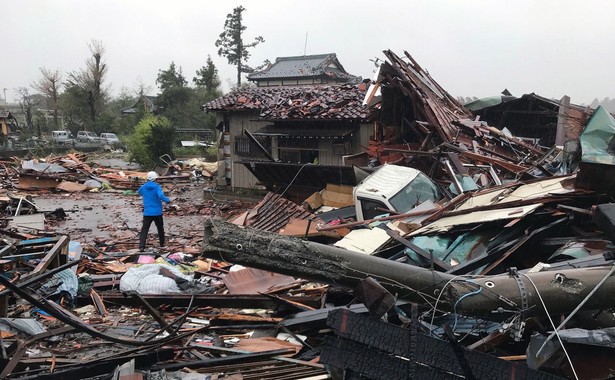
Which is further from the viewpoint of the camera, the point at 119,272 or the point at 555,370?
the point at 119,272

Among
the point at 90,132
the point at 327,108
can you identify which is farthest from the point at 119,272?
the point at 90,132

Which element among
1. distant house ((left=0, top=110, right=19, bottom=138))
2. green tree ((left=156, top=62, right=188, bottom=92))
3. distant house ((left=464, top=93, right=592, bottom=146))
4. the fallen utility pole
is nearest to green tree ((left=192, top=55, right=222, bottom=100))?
green tree ((left=156, top=62, right=188, bottom=92))

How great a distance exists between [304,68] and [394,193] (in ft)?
93.6

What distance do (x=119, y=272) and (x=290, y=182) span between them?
6.40 metres

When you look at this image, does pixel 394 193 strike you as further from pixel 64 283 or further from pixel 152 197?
pixel 64 283

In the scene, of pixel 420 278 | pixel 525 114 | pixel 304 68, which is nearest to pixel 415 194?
pixel 420 278

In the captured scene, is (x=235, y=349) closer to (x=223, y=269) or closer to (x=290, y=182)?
(x=223, y=269)

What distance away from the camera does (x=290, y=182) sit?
13.3 metres

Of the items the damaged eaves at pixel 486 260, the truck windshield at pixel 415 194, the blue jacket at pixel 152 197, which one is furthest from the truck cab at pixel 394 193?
the blue jacket at pixel 152 197

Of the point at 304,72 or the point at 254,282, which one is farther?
the point at 304,72

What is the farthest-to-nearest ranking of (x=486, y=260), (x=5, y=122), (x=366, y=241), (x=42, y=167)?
(x=5, y=122)
(x=42, y=167)
(x=366, y=241)
(x=486, y=260)

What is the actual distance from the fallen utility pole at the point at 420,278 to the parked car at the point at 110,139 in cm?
3768

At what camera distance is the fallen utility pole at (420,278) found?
290cm

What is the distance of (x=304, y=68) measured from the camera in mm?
35375
